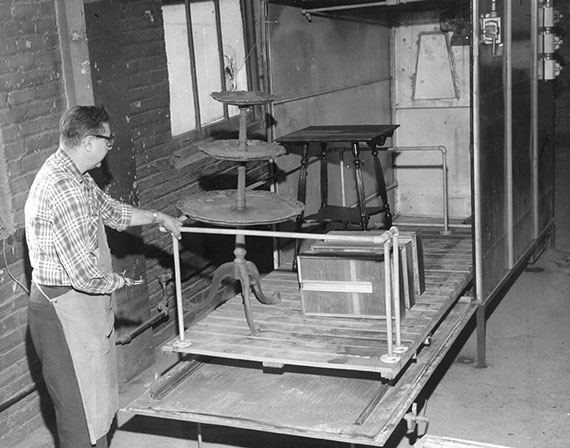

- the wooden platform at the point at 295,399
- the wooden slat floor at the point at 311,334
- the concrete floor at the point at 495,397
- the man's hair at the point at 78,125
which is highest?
the man's hair at the point at 78,125

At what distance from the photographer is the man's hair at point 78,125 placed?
4.46 m

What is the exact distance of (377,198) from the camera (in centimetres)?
952

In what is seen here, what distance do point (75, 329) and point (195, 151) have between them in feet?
10.0

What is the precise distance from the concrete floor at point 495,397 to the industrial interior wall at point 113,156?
49 cm

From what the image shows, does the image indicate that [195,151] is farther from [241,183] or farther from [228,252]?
[241,183]

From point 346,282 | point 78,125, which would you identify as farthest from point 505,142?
point 78,125

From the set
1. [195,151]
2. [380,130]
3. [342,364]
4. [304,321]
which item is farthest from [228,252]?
[342,364]

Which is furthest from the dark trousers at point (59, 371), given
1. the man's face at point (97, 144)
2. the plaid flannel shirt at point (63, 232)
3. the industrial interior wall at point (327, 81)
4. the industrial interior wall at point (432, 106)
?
the industrial interior wall at point (432, 106)

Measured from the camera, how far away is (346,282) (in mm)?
5277

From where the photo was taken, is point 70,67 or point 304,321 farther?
point 70,67

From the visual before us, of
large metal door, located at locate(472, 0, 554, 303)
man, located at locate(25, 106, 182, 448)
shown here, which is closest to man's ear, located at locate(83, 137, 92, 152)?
man, located at locate(25, 106, 182, 448)

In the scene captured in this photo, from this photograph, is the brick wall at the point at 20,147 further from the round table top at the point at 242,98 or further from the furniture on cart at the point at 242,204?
the round table top at the point at 242,98

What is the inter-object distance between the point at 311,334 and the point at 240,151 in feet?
3.73

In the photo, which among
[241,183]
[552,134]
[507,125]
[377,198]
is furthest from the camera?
[377,198]
